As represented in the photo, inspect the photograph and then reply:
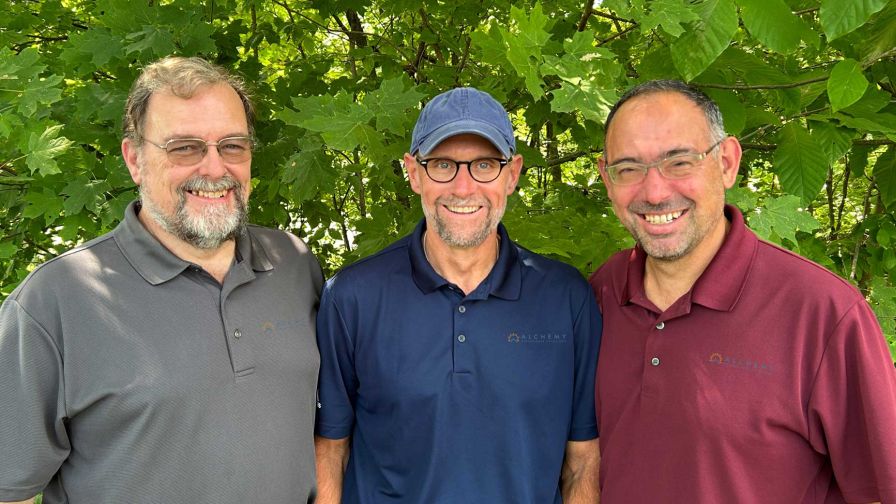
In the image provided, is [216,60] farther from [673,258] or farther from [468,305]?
[673,258]

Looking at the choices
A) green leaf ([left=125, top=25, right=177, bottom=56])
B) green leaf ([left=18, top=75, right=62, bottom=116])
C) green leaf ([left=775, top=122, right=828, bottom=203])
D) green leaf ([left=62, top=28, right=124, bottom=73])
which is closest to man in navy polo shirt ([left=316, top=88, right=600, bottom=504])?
green leaf ([left=775, top=122, right=828, bottom=203])

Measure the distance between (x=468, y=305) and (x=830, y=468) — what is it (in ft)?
3.80

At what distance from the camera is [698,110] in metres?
2.14

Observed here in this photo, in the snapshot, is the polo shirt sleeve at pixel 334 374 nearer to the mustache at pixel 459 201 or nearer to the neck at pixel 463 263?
the neck at pixel 463 263

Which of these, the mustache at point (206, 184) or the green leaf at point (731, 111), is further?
the green leaf at point (731, 111)

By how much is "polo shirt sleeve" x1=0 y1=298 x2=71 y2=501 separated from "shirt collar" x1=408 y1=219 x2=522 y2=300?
1109 mm

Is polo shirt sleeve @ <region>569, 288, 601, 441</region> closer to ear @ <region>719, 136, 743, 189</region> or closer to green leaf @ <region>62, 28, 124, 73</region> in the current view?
ear @ <region>719, 136, 743, 189</region>

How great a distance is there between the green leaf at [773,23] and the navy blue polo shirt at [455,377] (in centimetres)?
97

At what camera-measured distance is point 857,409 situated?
69.9 inches

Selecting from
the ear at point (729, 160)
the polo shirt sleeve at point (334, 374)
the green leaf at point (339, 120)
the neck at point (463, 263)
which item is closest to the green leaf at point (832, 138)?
the ear at point (729, 160)

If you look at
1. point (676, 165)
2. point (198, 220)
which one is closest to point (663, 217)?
point (676, 165)

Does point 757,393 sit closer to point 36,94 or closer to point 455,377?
point 455,377

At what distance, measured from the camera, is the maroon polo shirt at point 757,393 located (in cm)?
177

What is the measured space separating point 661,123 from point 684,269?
47 centimetres
